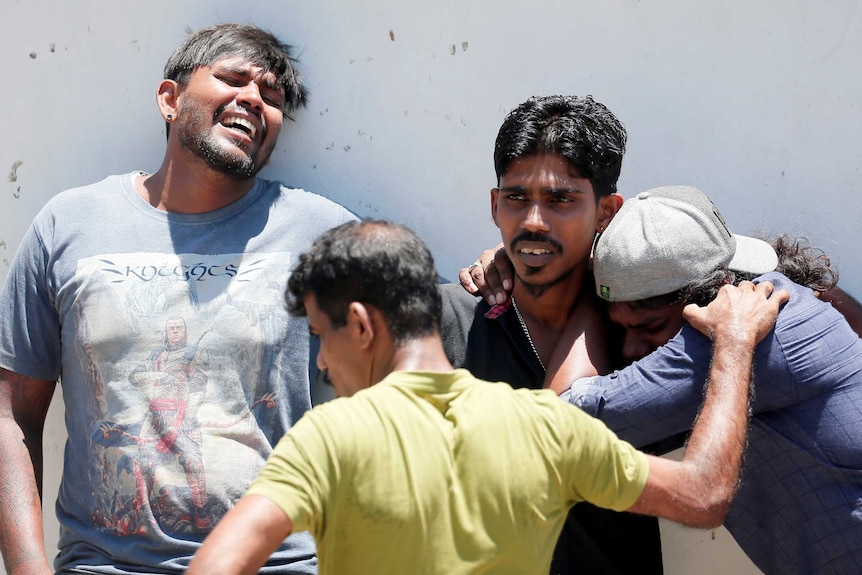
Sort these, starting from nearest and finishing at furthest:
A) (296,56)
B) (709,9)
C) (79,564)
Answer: (79,564) → (709,9) → (296,56)

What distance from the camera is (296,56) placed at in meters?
3.66

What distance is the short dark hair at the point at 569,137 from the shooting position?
9.66 feet

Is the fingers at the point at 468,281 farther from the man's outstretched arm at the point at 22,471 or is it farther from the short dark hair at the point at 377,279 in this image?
the man's outstretched arm at the point at 22,471

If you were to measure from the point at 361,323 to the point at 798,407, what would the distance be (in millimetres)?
1260

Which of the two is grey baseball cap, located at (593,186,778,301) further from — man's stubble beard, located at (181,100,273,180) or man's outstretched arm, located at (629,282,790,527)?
man's stubble beard, located at (181,100,273,180)

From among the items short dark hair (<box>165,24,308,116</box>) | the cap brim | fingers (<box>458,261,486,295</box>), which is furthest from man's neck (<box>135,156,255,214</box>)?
the cap brim

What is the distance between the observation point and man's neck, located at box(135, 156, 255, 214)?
10.8ft

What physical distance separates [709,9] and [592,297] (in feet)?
3.51

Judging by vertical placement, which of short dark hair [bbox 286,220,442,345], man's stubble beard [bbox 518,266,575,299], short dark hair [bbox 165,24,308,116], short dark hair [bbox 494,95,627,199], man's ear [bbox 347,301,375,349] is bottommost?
man's stubble beard [bbox 518,266,575,299]

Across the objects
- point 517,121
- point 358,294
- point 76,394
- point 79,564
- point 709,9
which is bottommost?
point 79,564

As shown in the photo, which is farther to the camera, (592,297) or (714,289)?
(592,297)

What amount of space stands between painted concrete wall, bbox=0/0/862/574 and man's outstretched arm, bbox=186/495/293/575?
1965 millimetres

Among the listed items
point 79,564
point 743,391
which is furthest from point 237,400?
point 743,391

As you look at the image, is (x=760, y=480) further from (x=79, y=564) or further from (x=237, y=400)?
(x=79, y=564)
